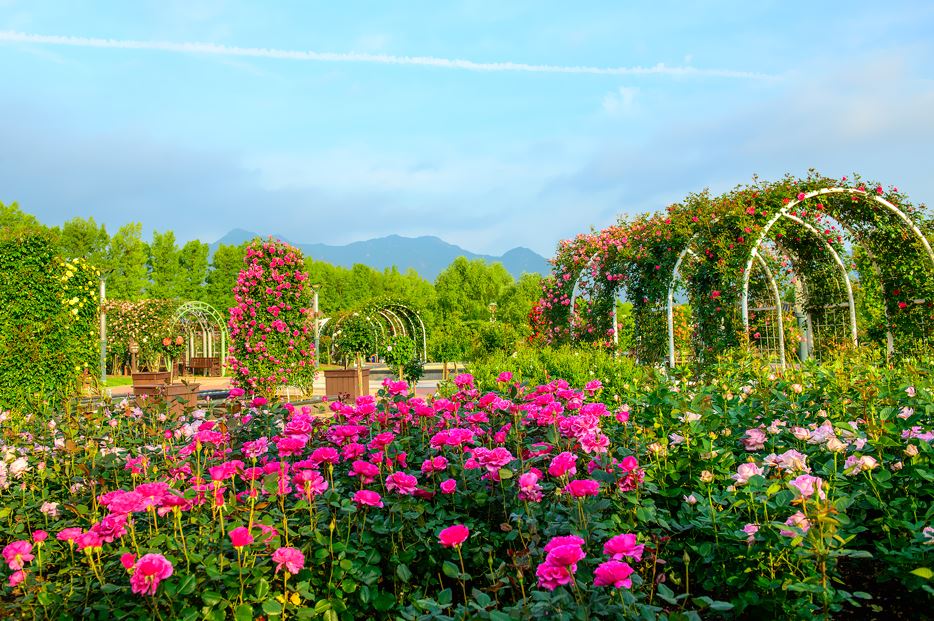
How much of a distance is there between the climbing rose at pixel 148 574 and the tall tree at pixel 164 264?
30810 mm

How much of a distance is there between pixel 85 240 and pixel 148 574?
3260 cm

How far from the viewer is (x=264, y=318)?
32.0 feet

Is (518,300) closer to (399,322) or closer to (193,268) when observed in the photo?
(399,322)

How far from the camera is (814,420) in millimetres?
3031

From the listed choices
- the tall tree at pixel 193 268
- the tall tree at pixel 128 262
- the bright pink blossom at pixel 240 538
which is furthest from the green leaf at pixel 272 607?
the tall tree at pixel 193 268

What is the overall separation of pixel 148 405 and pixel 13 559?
2121 millimetres

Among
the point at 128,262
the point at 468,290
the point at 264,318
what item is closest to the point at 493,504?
the point at 264,318

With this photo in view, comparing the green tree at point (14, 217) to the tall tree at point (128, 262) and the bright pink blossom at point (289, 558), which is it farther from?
the bright pink blossom at point (289, 558)

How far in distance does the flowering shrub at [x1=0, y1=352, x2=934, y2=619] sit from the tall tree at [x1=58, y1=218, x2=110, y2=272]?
1186 inches

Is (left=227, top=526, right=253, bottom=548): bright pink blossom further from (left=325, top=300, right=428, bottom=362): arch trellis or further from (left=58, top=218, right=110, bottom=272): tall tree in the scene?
(left=58, top=218, right=110, bottom=272): tall tree

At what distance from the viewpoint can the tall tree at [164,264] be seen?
30.0 m

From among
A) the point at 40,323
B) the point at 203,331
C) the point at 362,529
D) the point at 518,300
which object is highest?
the point at 518,300

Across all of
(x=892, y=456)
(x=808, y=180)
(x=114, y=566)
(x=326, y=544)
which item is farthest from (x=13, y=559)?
(x=808, y=180)

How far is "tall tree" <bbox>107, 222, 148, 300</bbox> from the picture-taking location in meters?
28.2
